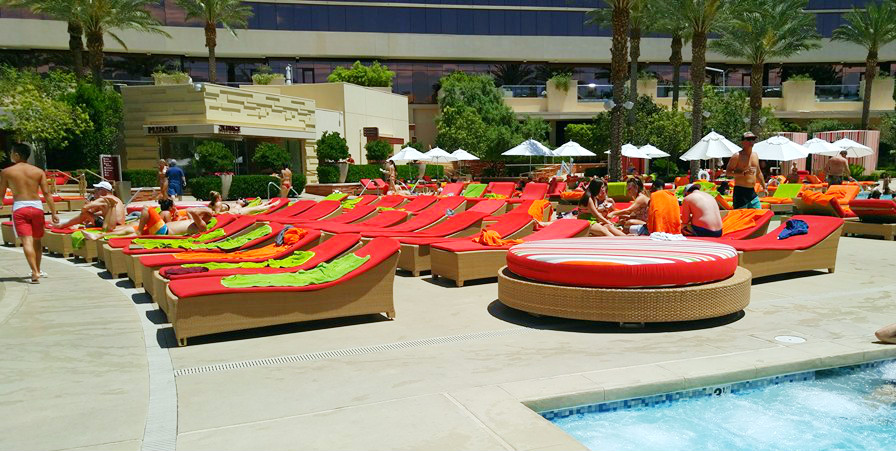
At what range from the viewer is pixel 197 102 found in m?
26.0

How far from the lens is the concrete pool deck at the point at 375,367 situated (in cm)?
342

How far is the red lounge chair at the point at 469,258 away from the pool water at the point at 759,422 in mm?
3901

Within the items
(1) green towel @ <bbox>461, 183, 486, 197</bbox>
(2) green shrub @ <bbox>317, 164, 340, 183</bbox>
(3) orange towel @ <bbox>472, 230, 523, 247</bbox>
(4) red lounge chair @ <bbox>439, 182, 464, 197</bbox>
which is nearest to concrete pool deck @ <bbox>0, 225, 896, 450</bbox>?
(3) orange towel @ <bbox>472, 230, 523, 247</bbox>

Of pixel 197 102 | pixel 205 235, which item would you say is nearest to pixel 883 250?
pixel 205 235

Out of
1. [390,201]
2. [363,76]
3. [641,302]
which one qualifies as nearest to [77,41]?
[363,76]

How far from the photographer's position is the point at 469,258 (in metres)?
7.68

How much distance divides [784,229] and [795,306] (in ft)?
7.59

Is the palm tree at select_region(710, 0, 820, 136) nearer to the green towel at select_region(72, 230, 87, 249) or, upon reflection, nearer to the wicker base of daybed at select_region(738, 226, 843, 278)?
the wicker base of daybed at select_region(738, 226, 843, 278)

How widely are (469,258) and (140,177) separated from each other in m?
21.8

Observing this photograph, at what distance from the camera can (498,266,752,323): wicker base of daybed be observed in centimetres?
552

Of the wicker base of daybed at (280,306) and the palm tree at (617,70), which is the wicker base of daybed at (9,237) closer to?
the wicker base of daybed at (280,306)

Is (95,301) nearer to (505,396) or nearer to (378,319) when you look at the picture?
(378,319)

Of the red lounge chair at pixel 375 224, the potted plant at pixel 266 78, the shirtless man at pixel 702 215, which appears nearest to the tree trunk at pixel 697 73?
the red lounge chair at pixel 375 224

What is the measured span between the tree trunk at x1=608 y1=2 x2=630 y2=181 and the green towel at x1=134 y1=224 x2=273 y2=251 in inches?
628
